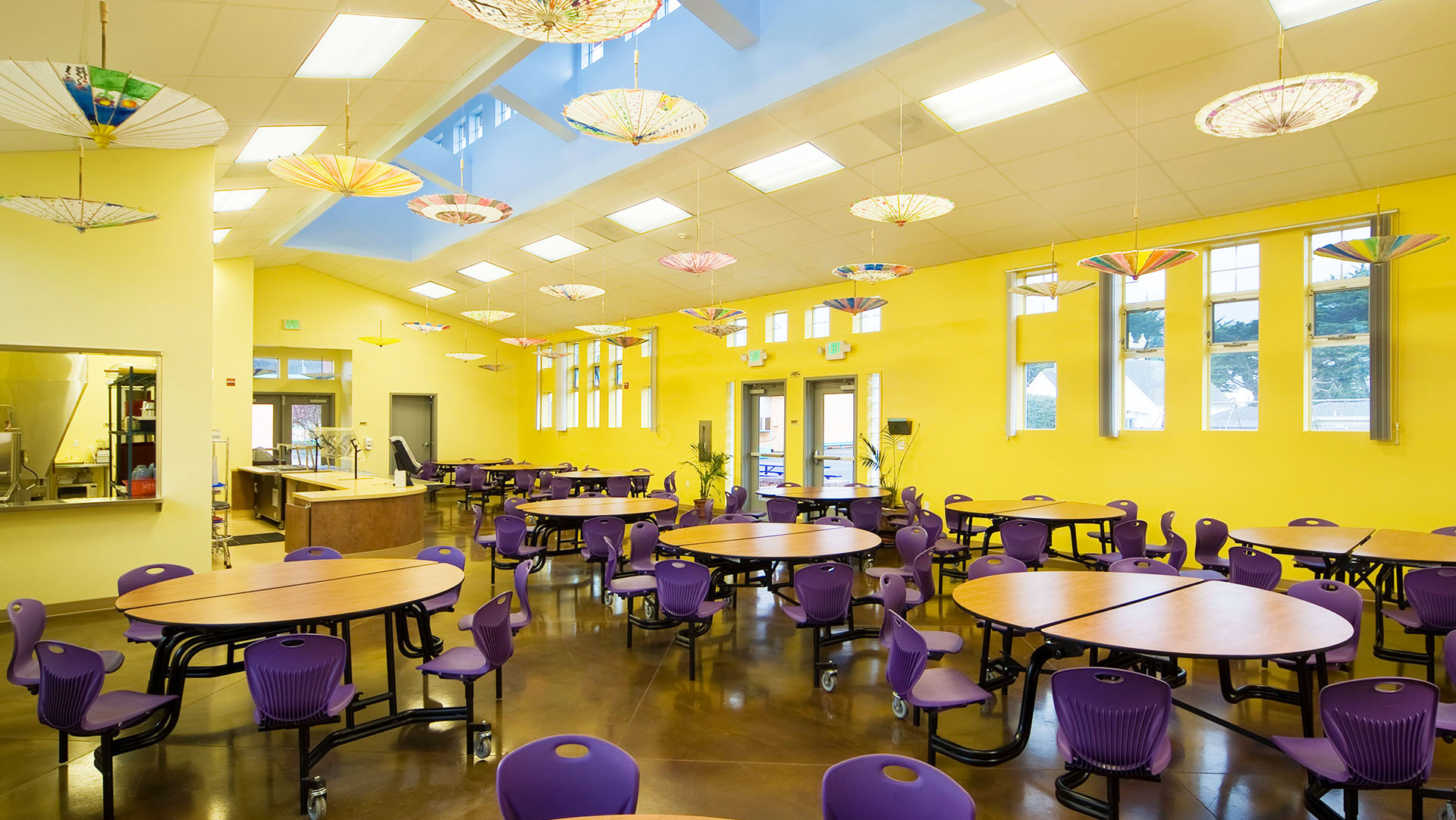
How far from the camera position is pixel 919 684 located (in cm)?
343

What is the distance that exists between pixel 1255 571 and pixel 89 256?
930 cm

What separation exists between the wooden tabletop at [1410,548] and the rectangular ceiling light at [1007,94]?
12.8ft

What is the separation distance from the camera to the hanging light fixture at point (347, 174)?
442 centimetres

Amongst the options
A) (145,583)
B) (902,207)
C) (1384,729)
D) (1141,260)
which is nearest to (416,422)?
(145,583)

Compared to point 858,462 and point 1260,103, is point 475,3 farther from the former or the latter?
point 858,462

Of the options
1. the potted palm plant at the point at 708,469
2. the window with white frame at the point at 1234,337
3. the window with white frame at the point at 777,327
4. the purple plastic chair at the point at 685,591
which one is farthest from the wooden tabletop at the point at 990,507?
the potted palm plant at the point at 708,469

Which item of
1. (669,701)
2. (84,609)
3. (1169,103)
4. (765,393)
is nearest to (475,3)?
(669,701)

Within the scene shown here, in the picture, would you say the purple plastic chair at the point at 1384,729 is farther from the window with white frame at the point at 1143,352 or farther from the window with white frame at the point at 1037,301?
the window with white frame at the point at 1037,301

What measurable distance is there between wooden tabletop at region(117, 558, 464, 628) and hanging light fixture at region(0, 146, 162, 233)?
7.72 feet

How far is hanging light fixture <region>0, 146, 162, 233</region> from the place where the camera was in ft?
14.3

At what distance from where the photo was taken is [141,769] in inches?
133

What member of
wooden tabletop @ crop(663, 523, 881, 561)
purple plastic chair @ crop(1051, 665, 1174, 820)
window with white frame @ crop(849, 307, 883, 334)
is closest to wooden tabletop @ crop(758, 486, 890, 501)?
wooden tabletop @ crop(663, 523, 881, 561)

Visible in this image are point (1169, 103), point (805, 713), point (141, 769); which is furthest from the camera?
point (1169, 103)

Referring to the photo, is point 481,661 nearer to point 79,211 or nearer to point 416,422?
point 79,211
